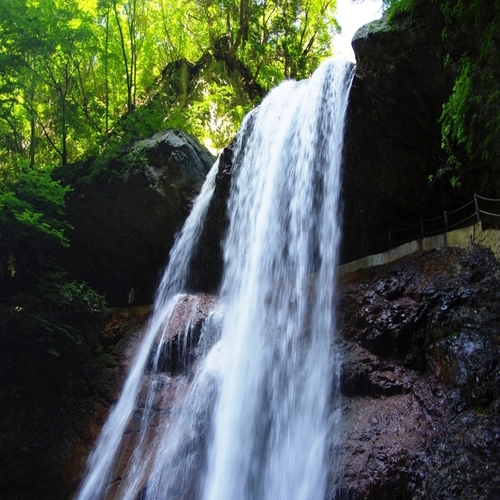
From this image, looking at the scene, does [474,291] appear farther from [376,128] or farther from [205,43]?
[205,43]

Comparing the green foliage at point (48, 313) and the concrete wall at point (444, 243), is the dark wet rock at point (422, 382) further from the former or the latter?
the green foliage at point (48, 313)

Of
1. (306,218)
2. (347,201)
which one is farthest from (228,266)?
(347,201)

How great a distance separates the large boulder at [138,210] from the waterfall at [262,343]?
102cm

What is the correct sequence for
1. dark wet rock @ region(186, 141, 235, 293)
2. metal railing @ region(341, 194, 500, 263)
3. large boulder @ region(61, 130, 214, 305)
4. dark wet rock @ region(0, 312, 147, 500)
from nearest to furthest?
dark wet rock @ region(0, 312, 147, 500) → metal railing @ region(341, 194, 500, 263) → dark wet rock @ region(186, 141, 235, 293) → large boulder @ region(61, 130, 214, 305)

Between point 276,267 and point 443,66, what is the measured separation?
560cm

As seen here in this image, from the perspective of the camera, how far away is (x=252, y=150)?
43.5 feet

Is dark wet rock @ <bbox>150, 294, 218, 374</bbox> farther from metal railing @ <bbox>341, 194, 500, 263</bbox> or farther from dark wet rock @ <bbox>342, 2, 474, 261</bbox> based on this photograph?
→ dark wet rock @ <bbox>342, 2, 474, 261</bbox>

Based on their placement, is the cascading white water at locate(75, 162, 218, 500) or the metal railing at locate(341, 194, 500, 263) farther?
the metal railing at locate(341, 194, 500, 263)

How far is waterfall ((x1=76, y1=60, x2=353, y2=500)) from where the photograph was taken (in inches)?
323

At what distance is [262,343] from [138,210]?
7530 millimetres

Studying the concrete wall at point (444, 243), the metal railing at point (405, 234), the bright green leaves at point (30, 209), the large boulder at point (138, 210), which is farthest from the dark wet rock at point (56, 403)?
the concrete wall at point (444, 243)

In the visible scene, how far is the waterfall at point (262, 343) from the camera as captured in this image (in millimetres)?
8203

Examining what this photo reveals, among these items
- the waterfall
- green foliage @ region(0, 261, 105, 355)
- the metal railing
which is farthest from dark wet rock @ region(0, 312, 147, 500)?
the metal railing

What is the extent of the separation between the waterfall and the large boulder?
102 cm
